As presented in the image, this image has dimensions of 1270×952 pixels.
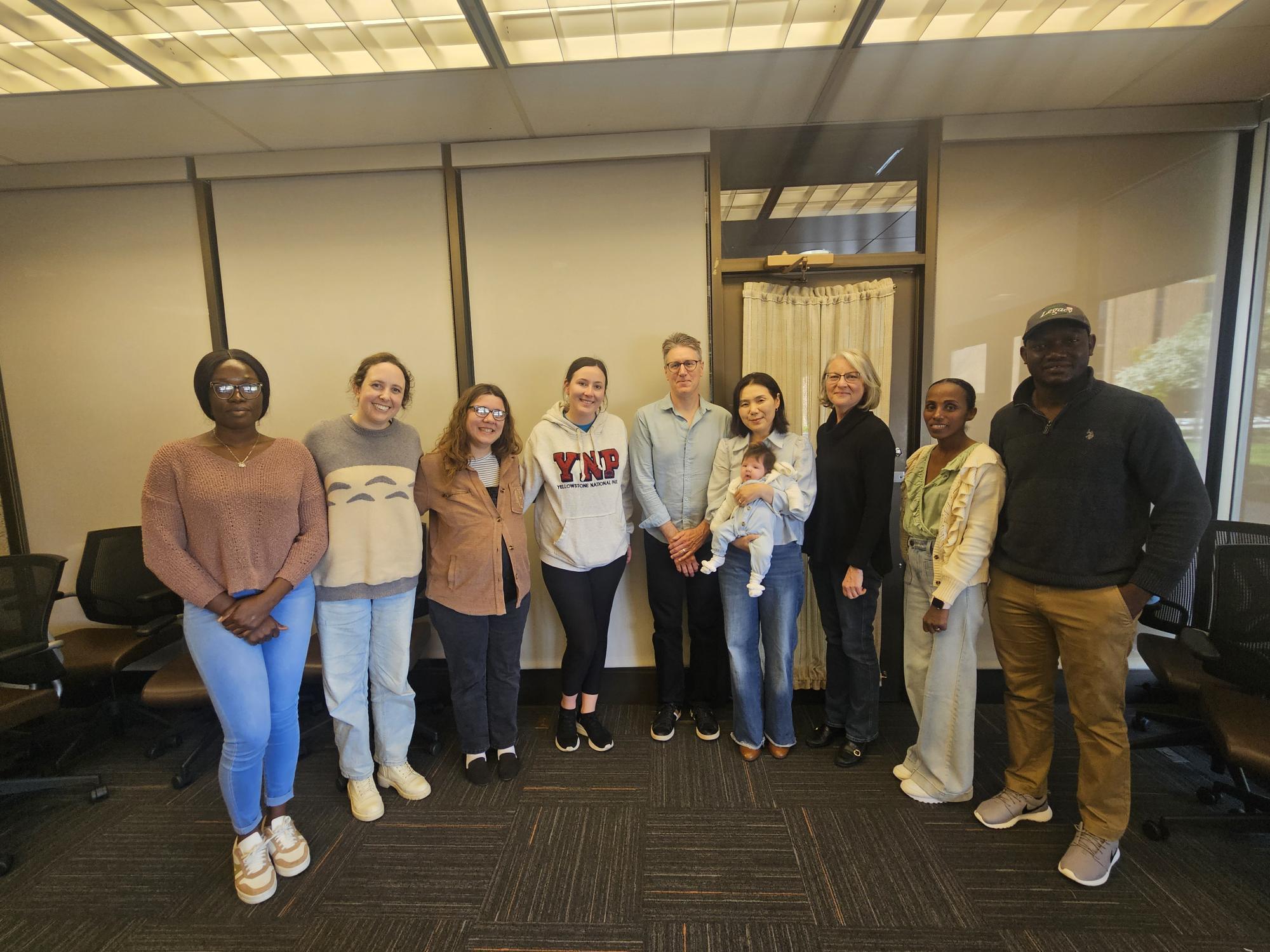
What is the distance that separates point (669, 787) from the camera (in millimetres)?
2109

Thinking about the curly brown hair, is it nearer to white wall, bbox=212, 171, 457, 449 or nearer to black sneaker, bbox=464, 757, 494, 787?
white wall, bbox=212, 171, 457, 449

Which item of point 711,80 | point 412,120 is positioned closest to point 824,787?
point 711,80

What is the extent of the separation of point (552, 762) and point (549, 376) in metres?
1.82

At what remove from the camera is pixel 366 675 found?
204 cm

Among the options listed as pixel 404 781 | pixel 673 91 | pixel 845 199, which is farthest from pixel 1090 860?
pixel 845 199

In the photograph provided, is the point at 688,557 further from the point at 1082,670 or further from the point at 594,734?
the point at 1082,670

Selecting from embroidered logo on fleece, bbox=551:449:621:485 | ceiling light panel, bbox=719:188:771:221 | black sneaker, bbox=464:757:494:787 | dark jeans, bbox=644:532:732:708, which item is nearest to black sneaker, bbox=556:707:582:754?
black sneaker, bbox=464:757:494:787

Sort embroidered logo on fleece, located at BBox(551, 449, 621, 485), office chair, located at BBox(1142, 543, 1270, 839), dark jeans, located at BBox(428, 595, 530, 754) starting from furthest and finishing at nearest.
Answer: embroidered logo on fleece, located at BBox(551, 449, 621, 485), dark jeans, located at BBox(428, 595, 530, 754), office chair, located at BBox(1142, 543, 1270, 839)

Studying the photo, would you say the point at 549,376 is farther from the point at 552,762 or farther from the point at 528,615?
the point at 552,762

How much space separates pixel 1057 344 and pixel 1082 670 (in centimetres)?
104

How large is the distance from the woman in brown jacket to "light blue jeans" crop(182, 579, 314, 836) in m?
0.48

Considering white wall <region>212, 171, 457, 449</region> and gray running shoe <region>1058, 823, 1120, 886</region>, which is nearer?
gray running shoe <region>1058, 823, 1120, 886</region>

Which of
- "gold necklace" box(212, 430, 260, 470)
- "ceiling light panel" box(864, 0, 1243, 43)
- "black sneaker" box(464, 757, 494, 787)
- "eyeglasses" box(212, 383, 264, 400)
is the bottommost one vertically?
"black sneaker" box(464, 757, 494, 787)

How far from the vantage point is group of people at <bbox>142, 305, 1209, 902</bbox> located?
5.32ft
